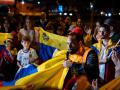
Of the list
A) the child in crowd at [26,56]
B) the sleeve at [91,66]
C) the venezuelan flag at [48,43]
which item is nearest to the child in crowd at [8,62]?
the venezuelan flag at [48,43]

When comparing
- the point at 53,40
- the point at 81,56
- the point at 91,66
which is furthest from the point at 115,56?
the point at 53,40

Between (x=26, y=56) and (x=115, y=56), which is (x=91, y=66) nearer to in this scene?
(x=115, y=56)

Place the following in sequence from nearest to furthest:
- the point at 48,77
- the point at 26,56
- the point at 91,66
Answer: the point at 91,66 < the point at 48,77 < the point at 26,56

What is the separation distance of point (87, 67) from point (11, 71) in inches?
166

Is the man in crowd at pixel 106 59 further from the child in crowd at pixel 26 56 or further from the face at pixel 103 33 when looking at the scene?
the child in crowd at pixel 26 56

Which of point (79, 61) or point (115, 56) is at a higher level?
point (79, 61)

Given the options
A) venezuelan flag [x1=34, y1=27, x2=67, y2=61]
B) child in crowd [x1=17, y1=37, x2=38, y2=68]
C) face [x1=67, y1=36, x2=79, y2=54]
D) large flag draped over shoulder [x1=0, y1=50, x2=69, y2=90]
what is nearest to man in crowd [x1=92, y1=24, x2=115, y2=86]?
large flag draped over shoulder [x1=0, y1=50, x2=69, y2=90]

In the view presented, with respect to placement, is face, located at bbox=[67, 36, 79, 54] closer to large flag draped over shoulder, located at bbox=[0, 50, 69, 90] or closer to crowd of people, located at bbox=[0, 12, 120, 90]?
crowd of people, located at bbox=[0, 12, 120, 90]

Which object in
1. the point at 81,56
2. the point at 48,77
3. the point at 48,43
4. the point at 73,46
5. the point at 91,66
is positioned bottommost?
the point at 48,77

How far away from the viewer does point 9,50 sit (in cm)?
1043

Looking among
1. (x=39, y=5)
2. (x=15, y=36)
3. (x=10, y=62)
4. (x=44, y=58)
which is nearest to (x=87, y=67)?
(x=44, y=58)

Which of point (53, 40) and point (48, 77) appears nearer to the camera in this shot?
point (48, 77)

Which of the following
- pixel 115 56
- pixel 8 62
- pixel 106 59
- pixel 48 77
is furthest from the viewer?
pixel 8 62

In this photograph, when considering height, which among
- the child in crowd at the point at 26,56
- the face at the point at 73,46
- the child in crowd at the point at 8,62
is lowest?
the child in crowd at the point at 8,62
